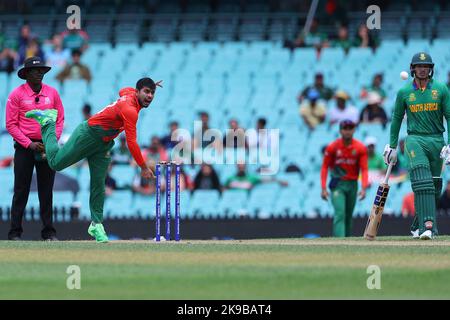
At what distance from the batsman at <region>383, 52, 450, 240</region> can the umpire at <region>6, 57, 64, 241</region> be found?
4.20 metres

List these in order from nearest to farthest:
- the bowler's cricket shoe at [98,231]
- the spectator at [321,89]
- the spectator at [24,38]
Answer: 1. the bowler's cricket shoe at [98,231]
2. the spectator at [321,89]
3. the spectator at [24,38]

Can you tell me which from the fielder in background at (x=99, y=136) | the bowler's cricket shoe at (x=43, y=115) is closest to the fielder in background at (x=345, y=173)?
the fielder in background at (x=99, y=136)

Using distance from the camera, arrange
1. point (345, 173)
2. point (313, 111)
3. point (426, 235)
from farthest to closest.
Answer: point (313, 111)
point (345, 173)
point (426, 235)

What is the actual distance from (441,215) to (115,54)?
40.0ft

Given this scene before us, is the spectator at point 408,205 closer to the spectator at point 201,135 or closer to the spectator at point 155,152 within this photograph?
the spectator at point 201,135

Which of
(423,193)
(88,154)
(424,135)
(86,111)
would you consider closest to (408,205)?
(86,111)

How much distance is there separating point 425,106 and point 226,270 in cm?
455

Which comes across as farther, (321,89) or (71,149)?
(321,89)

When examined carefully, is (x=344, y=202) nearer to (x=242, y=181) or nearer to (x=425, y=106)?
(x=425, y=106)

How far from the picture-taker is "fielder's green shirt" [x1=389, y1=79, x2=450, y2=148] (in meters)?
17.5

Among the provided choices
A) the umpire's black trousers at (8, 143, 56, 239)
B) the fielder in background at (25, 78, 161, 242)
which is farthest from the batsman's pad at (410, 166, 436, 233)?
the umpire's black trousers at (8, 143, 56, 239)

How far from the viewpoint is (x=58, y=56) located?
33125mm

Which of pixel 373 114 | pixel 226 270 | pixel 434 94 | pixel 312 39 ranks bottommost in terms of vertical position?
pixel 226 270

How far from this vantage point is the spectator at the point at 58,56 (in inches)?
1300
